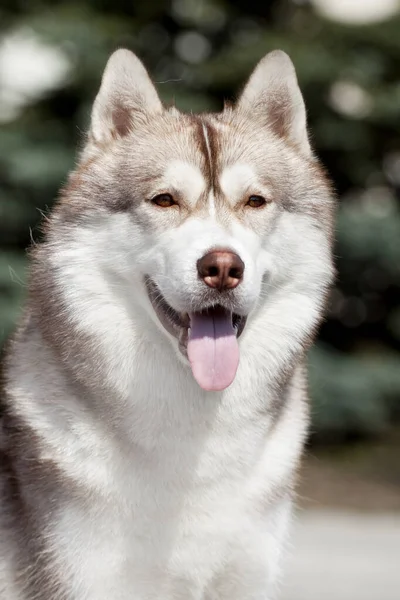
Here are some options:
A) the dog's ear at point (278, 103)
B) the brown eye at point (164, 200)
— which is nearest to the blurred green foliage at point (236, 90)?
the dog's ear at point (278, 103)

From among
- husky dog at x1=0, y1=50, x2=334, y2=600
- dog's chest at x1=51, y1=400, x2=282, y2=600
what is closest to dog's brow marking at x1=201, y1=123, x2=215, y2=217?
husky dog at x1=0, y1=50, x2=334, y2=600

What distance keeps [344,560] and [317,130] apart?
15.3ft

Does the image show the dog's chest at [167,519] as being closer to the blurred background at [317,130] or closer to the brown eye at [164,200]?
the brown eye at [164,200]

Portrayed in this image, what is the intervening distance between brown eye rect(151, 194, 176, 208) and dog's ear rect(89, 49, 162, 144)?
0.45m

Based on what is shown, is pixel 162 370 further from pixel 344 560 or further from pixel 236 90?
pixel 236 90

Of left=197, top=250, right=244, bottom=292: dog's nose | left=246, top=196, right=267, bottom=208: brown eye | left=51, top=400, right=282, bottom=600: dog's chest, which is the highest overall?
left=246, top=196, right=267, bottom=208: brown eye

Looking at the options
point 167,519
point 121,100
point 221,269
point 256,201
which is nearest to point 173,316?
point 221,269

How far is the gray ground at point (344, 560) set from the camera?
674 cm

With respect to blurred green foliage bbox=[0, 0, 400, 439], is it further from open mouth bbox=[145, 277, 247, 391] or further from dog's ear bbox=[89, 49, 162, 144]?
open mouth bbox=[145, 277, 247, 391]

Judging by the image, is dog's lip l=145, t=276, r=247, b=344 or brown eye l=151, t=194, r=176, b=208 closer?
dog's lip l=145, t=276, r=247, b=344

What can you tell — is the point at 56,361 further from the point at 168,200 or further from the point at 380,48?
the point at 380,48

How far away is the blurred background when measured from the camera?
32.2 ft

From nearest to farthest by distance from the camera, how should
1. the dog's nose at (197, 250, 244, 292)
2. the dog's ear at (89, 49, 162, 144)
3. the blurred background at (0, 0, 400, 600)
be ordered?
the dog's nose at (197, 250, 244, 292) → the dog's ear at (89, 49, 162, 144) → the blurred background at (0, 0, 400, 600)

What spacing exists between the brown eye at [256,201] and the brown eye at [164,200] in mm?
278
